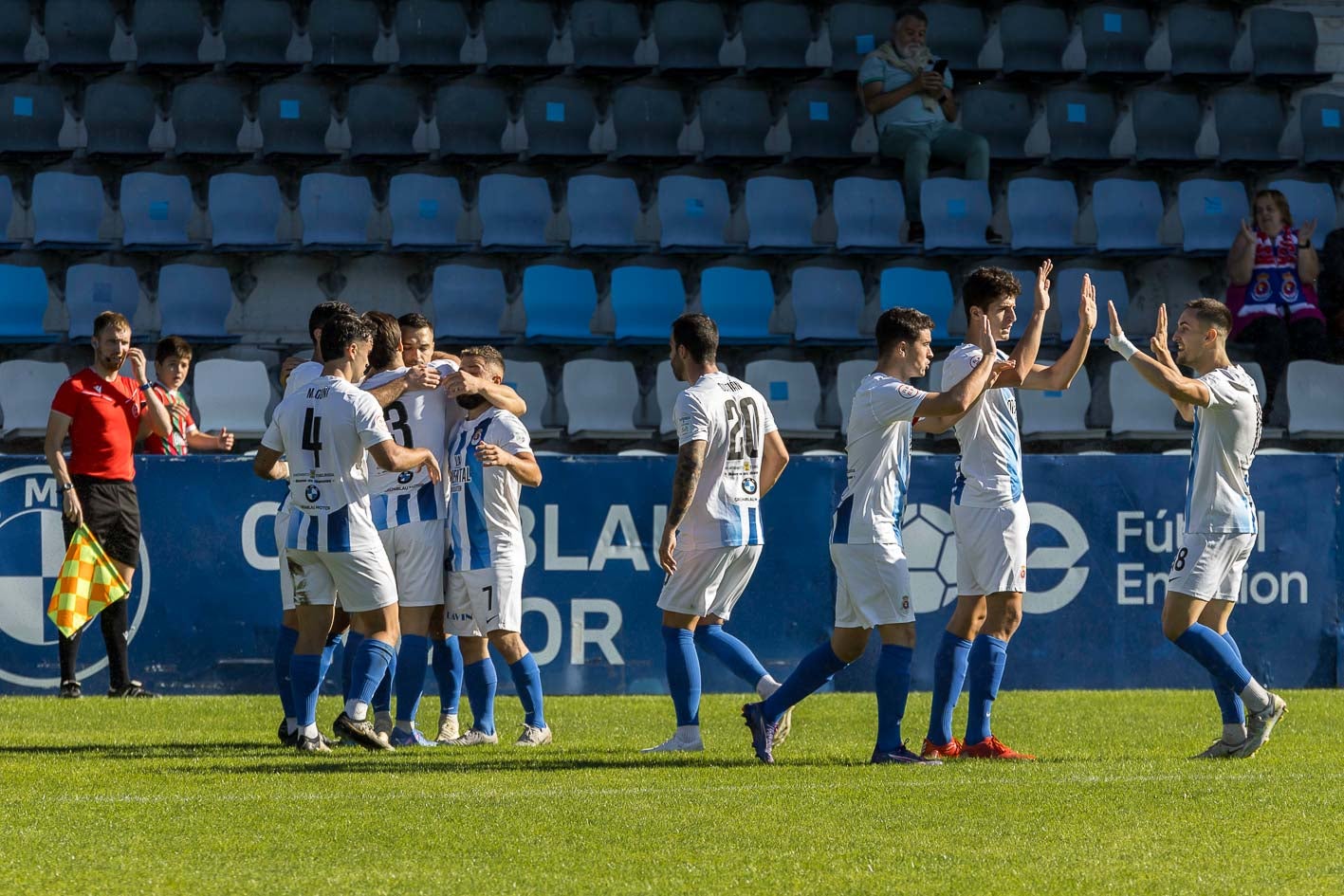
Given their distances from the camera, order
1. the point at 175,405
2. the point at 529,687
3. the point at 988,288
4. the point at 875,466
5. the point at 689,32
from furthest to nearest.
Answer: the point at 689,32
the point at 175,405
the point at 529,687
the point at 988,288
the point at 875,466

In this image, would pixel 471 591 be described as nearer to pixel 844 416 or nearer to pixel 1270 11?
pixel 844 416

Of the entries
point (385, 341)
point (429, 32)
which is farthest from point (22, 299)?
point (385, 341)

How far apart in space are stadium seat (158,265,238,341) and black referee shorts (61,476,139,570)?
448 centimetres

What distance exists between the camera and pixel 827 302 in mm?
15898

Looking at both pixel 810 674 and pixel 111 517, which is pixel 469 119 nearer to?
pixel 111 517

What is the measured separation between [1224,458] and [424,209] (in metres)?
9.54

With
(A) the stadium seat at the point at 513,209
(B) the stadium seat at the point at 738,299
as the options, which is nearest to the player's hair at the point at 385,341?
(B) the stadium seat at the point at 738,299

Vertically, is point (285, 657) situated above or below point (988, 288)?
below

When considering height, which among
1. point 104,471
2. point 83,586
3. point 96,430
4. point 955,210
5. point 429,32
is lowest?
point 83,586

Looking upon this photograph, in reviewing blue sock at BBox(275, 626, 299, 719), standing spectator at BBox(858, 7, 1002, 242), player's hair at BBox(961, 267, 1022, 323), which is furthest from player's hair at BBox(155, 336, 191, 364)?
standing spectator at BBox(858, 7, 1002, 242)

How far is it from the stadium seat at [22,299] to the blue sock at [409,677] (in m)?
7.79

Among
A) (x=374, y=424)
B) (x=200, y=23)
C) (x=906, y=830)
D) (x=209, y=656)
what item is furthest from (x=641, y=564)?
(x=200, y=23)

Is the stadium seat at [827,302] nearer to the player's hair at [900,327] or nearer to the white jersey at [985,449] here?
the white jersey at [985,449]

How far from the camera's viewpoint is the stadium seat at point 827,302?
51.6ft
